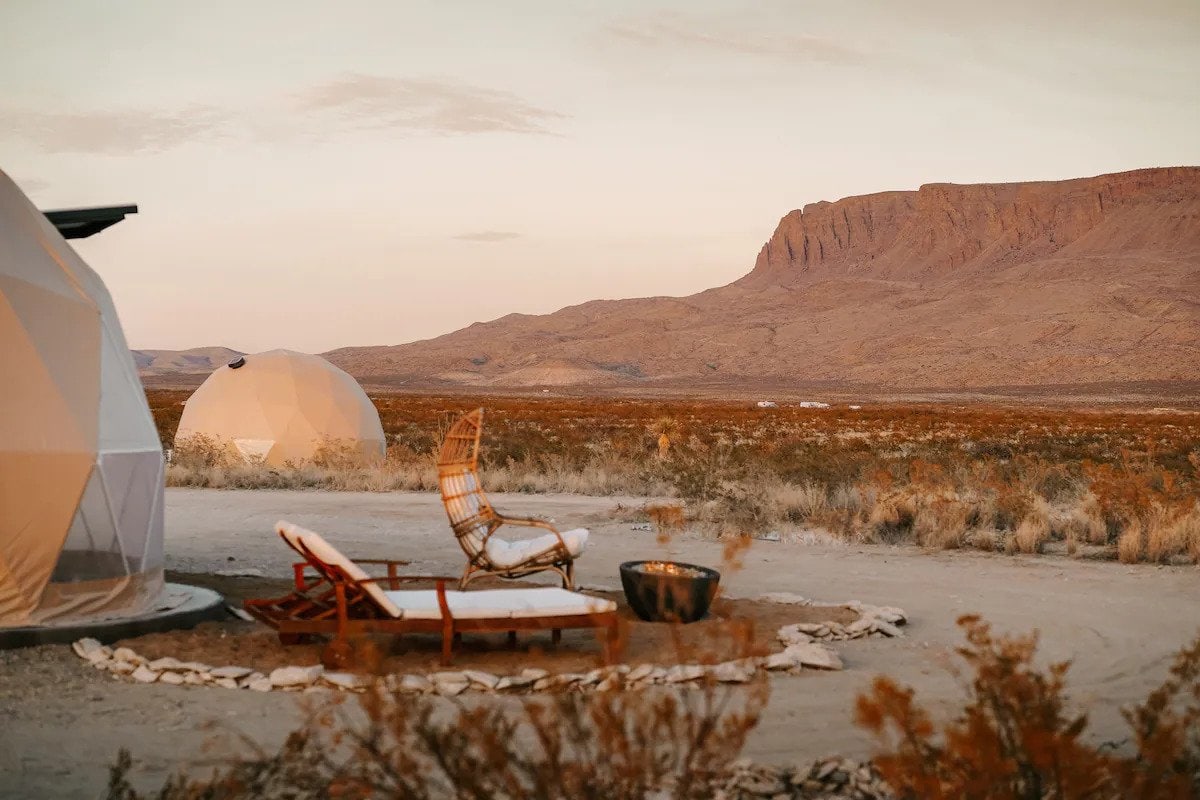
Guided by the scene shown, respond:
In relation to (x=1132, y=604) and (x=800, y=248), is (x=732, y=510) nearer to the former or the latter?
(x=1132, y=604)

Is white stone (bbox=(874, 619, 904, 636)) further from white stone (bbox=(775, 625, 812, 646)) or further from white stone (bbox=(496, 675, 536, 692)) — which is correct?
white stone (bbox=(496, 675, 536, 692))

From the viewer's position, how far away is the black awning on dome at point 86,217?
9.59 m

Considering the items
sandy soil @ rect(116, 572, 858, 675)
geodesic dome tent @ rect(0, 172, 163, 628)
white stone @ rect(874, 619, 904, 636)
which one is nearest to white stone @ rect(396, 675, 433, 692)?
sandy soil @ rect(116, 572, 858, 675)

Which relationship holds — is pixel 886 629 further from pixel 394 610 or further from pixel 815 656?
pixel 394 610

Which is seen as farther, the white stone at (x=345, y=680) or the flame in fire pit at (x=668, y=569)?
the flame in fire pit at (x=668, y=569)

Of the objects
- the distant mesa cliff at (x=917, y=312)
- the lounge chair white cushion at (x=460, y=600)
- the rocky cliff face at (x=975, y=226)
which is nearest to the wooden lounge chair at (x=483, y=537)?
the lounge chair white cushion at (x=460, y=600)

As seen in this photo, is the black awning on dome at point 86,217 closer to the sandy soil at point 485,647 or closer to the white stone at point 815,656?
the sandy soil at point 485,647

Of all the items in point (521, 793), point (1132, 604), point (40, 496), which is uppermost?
point (40, 496)

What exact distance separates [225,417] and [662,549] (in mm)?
11822

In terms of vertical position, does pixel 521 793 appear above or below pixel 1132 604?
above

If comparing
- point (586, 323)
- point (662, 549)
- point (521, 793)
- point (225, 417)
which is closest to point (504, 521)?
point (662, 549)

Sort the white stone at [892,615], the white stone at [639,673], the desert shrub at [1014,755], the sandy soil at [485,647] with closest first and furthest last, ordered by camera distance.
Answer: the desert shrub at [1014,755]
the white stone at [639,673]
the sandy soil at [485,647]
the white stone at [892,615]

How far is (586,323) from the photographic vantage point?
142125 millimetres

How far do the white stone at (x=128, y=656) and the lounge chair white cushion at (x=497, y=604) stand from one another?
1.41 meters
